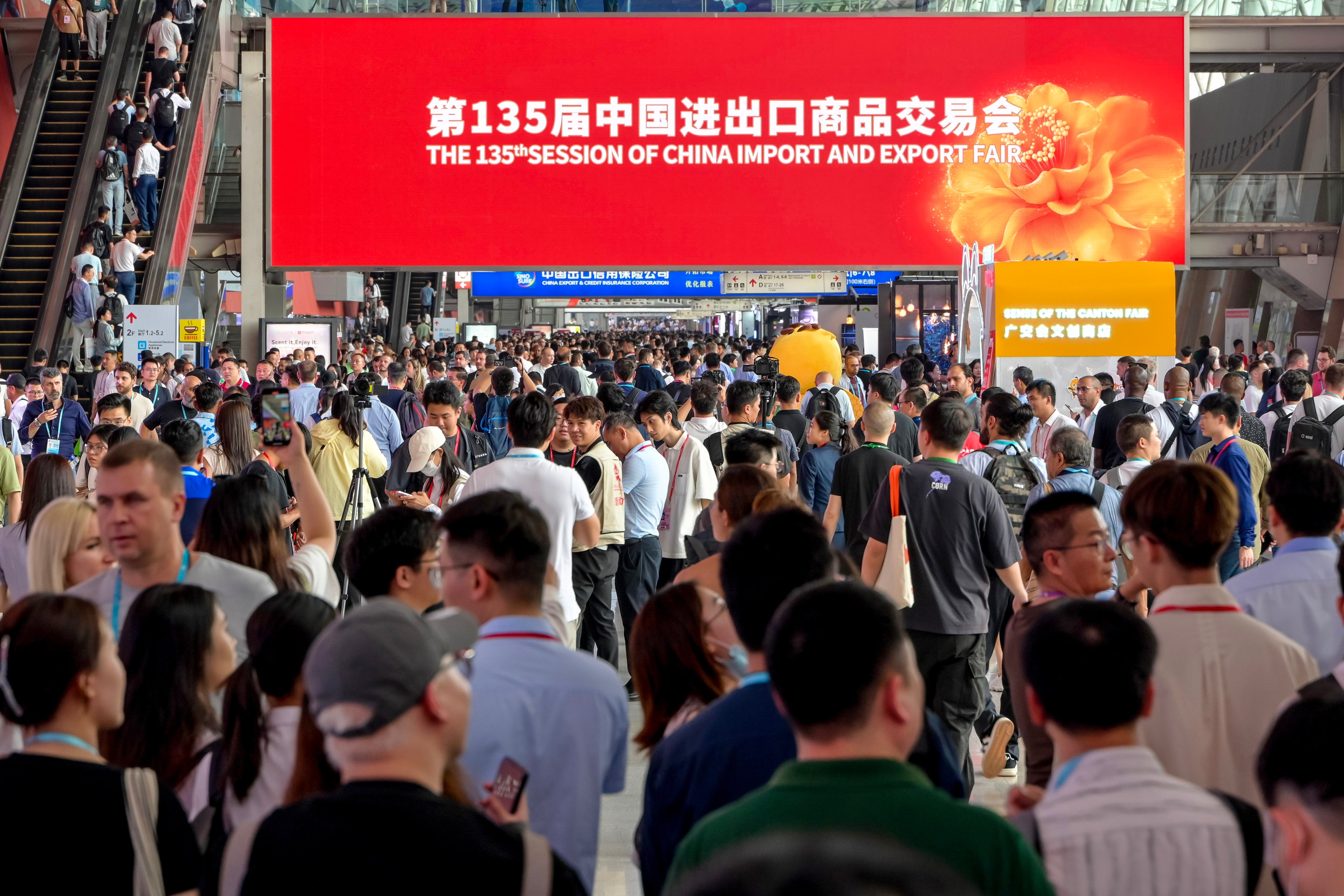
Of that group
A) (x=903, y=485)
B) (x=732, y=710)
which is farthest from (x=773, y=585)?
(x=903, y=485)

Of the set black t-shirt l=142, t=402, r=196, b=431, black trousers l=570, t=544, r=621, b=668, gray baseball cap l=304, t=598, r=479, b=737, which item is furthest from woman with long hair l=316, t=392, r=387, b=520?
gray baseball cap l=304, t=598, r=479, b=737

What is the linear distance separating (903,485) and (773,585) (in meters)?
2.51

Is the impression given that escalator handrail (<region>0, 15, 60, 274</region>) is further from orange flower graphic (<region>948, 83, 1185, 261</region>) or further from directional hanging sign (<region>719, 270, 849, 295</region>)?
orange flower graphic (<region>948, 83, 1185, 261</region>)

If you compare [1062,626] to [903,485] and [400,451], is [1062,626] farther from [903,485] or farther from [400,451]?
[400,451]

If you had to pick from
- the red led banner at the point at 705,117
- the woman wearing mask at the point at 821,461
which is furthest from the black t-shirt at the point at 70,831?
the red led banner at the point at 705,117

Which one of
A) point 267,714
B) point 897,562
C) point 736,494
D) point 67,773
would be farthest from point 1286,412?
point 67,773

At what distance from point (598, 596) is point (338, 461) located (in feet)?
5.44

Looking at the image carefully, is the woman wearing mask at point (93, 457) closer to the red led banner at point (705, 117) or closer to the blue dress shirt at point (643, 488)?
the blue dress shirt at point (643, 488)

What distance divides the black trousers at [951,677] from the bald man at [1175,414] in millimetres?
3418

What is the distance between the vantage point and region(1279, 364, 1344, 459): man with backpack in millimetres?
7832

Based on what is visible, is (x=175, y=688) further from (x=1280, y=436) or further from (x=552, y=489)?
(x=1280, y=436)

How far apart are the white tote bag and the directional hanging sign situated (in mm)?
15693

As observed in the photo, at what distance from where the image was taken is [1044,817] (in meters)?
1.99

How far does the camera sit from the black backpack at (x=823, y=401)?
8875 mm
